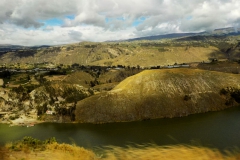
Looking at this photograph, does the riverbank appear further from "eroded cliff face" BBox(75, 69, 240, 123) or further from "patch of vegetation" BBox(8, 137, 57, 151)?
"patch of vegetation" BBox(8, 137, 57, 151)

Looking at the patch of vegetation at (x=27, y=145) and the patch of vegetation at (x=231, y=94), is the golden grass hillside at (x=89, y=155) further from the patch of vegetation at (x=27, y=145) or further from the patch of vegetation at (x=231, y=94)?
the patch of vegetation at (x=231, y=94)

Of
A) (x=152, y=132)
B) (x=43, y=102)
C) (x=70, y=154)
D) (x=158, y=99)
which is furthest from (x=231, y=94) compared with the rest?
(x=43, y=102)

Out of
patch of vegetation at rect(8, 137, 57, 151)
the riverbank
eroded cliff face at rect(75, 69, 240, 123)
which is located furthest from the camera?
the riverbank

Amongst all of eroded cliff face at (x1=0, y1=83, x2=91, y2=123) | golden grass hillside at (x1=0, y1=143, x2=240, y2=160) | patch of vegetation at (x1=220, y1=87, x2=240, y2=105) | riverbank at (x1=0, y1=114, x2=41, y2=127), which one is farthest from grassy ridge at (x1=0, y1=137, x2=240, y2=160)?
patch of vegetation at (x1=220, y1=87, x2=240, y2=105)

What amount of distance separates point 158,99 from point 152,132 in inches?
1203

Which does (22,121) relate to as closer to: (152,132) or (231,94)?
(152,132)

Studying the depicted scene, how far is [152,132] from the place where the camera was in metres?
77.2

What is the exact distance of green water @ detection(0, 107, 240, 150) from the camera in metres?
64.6

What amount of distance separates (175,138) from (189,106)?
39.1m

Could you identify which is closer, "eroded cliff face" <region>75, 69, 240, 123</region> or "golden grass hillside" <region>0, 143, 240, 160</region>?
"golden grass hillside" <region>0, 143, 240, 160</region>

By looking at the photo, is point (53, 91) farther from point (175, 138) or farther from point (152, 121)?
point (175, 138)

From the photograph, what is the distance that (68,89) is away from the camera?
139 metres

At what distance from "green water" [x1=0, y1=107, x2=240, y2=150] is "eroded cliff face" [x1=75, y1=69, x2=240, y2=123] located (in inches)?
215

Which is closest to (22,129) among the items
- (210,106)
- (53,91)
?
(53,91)
